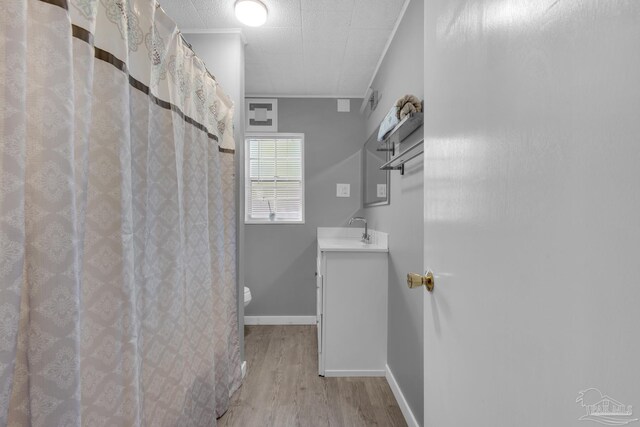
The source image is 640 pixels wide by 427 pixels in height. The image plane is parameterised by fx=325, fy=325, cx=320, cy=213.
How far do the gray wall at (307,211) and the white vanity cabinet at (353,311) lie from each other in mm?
1072

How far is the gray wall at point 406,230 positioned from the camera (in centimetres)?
161

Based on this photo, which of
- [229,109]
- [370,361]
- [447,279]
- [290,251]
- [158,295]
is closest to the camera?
[447,279]

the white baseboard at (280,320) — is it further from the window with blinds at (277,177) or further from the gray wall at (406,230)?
the gray wall at (406,230)

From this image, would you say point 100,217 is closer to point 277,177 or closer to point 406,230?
point 406,230

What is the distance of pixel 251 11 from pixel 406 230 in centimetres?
149

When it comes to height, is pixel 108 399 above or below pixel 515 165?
below

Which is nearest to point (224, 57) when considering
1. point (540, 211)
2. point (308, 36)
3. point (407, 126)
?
point (308, 36)

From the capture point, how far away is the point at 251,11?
1794 millimetres

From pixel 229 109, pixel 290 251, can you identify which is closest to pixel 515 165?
pixel 229 109

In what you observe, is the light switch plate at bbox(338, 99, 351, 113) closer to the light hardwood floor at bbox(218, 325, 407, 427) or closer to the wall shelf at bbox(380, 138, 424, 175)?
the wall shelf at bbox(380, 138, 424, 175)

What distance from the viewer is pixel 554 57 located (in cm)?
44

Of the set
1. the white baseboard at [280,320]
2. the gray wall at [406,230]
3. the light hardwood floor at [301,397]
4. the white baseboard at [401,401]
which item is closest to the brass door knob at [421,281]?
the gray wall at [406,230]

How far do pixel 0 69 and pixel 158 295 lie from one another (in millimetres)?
795

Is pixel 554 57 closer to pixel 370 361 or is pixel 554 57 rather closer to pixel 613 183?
pixel 613 183
